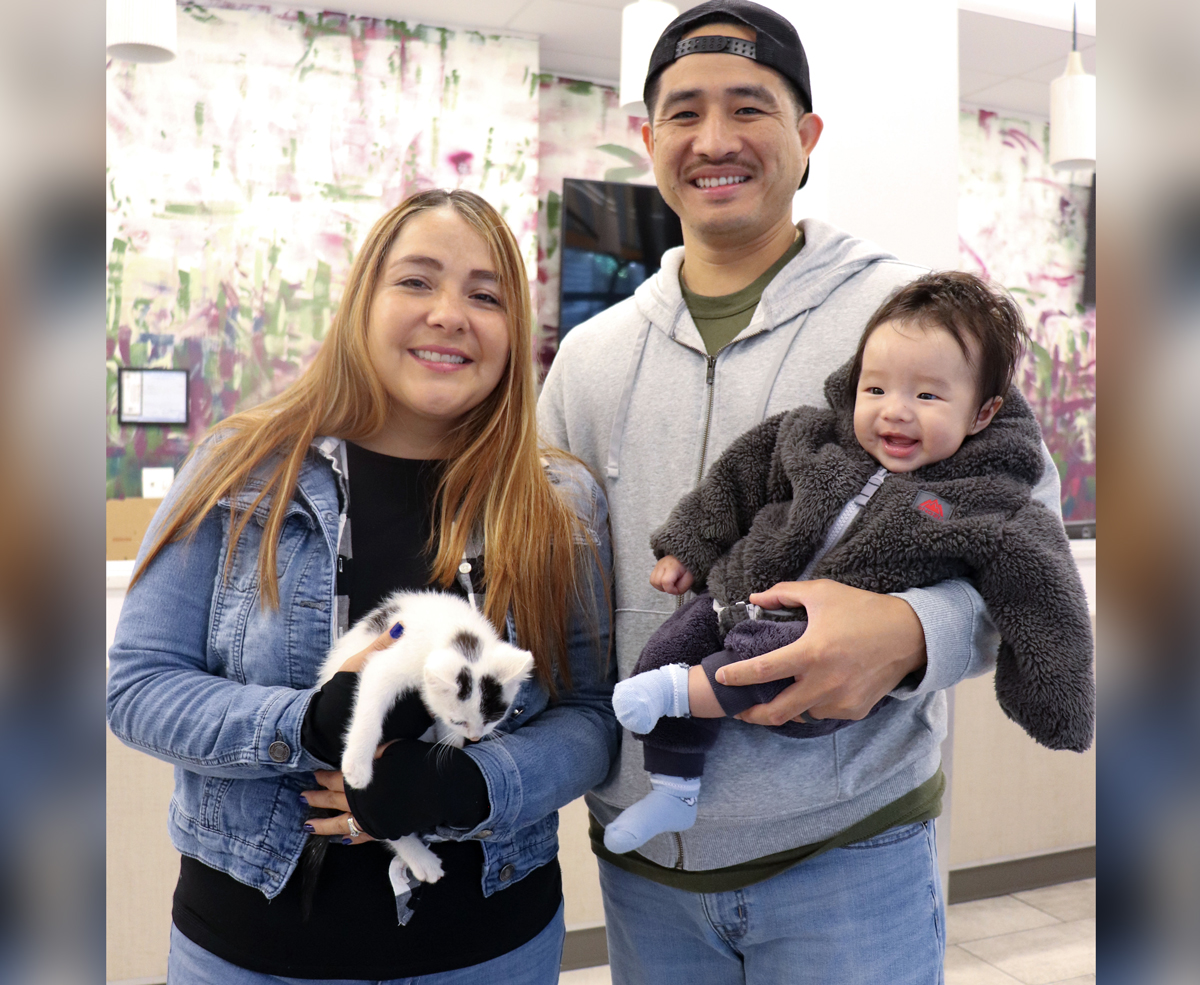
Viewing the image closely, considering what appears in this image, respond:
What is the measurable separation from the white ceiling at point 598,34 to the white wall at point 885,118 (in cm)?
224

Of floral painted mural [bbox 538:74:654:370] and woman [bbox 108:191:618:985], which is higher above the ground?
floral painted mural [bbox 538:74:654:370]

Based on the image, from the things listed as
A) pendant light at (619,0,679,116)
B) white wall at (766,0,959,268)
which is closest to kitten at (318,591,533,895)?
white wall at (766,0,959,268)

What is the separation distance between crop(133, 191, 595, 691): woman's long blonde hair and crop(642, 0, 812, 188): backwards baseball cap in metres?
0.43

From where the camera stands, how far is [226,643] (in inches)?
50.3

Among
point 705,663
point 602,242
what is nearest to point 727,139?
point 705,663

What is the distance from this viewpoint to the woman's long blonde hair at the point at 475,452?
4.43 feet

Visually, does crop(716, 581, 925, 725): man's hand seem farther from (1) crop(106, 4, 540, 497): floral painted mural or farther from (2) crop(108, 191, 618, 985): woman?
(1) crop(106, 4, 540, 497): floral painted mural

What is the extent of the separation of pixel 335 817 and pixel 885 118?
2.12 metres

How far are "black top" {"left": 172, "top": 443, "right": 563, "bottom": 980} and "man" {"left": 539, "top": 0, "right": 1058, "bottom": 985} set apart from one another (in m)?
0.28

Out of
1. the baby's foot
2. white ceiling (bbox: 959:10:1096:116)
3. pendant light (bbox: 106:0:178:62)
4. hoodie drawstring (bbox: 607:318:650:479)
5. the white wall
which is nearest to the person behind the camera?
the baby's foot

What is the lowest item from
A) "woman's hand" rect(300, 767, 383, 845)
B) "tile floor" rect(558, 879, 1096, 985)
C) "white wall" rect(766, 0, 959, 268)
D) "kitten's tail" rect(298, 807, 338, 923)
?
"tile floor" rect(558, 879, 1096, 985)

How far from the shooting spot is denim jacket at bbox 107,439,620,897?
1188mm

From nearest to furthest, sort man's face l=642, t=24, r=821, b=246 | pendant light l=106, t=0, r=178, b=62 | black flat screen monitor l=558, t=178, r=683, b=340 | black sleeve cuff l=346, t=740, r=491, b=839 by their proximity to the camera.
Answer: black sleeve cuff l=346, t=740, r=491, b=839
man's face l=642, t=24, r=821, b=246
pendant light l=106, t=0, r=178, b=62
black flat screen monitor l=558, t=178, r=683, b=340

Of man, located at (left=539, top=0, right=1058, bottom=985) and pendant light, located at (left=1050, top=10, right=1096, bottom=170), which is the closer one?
man, located at (left=539, top=0, right=1058, bottom=985)
